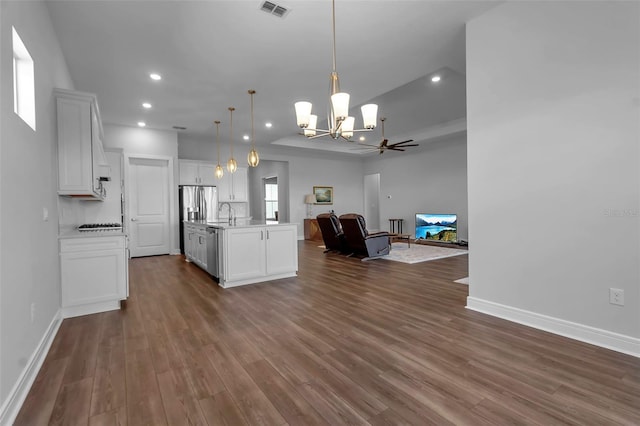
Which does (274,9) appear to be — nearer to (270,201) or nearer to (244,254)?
(244,254)

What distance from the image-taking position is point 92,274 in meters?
3.32

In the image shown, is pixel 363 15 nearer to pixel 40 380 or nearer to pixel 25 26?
pixel 25 26

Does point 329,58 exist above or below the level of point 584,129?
above

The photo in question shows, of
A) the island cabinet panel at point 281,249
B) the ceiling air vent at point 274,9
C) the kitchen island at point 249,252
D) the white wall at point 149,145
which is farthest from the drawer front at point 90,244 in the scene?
the white wall at point 149,145

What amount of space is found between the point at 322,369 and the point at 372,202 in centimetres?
1076

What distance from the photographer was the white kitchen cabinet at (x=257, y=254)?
426 cm

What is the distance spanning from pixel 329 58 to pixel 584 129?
285 cm

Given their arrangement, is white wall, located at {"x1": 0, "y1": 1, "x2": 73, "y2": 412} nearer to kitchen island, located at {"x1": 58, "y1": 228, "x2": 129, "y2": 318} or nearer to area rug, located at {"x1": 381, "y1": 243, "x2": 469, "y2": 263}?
kitchen island, located at {"x1": 58, "y1": 228, "x2": 129, "y2": 318}

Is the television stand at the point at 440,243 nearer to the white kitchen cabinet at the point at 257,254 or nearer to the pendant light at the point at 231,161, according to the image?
the white kitchen cabinet at the point at 257,254

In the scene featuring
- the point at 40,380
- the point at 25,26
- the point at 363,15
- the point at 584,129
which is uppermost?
the point at 363,15

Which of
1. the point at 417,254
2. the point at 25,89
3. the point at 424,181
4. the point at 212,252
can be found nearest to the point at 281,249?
the point at 212,252

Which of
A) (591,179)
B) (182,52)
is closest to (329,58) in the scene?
(182,52)

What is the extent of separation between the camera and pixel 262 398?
1772 mm

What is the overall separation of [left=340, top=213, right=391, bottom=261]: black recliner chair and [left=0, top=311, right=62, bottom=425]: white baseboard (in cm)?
472
